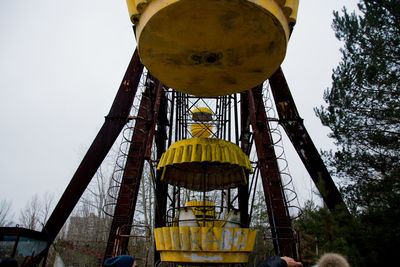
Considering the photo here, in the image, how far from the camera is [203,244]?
7.57 metres

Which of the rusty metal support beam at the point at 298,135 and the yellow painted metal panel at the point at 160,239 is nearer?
the yellow painted metal panel at the point at 160,239

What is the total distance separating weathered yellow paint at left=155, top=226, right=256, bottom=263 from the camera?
24.8ft

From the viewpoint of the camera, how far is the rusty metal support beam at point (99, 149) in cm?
884

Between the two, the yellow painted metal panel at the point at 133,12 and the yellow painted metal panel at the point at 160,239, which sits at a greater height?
the yellow painted metal panel at the point at 133,12

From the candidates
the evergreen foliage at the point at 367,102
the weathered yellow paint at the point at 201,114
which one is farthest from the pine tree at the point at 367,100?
the weathered yellow paint at the point at 201,114

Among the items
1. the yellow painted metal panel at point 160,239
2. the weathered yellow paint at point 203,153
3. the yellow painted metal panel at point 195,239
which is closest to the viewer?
the yellow painted metal panel at point 195,239

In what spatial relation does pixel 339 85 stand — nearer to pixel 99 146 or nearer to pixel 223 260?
pixel 223 260

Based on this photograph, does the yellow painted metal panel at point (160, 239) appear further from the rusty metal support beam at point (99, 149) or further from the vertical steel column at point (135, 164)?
the rusty metal support beam at point (99, 149)

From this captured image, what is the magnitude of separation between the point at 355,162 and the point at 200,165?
16.9 ft

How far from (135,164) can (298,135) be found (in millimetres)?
5442

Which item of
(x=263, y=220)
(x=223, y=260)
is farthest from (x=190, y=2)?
(x=263, y=220)

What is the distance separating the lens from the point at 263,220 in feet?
82.9

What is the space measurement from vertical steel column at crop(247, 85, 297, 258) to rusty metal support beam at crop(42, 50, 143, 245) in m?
4.14

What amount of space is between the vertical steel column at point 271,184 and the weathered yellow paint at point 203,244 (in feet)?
4.27
